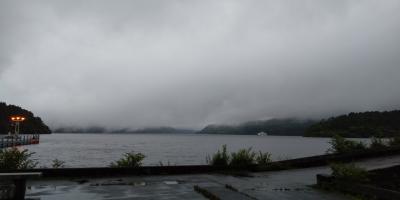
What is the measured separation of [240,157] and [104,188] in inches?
314

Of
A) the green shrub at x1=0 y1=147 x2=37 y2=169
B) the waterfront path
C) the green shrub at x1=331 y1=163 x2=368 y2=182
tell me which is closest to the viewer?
the waterfront path

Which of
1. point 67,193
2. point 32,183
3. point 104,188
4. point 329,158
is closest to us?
point 67,193

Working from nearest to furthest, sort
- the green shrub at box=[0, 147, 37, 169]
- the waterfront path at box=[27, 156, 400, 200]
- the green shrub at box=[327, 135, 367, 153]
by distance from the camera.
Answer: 1. the waterfront path at box=[27, 156, 400, 200]
2. the green shrub at box=[0, 147, 37, 169]
3. the green shrub at box=[327, 135, 367, 153]

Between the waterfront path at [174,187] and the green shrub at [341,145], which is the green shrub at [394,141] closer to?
the green shrub at [341,145]

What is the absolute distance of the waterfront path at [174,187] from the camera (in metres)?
11.0

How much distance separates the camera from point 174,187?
12742 mm

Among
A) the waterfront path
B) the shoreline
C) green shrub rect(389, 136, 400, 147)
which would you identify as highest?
green shrub rect(389, 136, 400, 147)

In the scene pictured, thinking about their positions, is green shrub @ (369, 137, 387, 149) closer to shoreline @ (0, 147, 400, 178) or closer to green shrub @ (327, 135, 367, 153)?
shoreline @ (0, 147, 400, 178)

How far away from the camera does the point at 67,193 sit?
37.8ft

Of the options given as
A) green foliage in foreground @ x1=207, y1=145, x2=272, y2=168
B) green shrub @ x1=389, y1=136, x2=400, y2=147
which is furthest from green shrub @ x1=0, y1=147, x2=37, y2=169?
green shrub @ x1=389, y1=136, x2=400, y2=147

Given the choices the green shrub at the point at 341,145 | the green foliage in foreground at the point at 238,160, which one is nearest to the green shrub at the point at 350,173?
the green foliage in foreground at the point at 238,160

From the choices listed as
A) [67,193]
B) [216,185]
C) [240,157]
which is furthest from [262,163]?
[67,193]

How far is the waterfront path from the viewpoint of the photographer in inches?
432

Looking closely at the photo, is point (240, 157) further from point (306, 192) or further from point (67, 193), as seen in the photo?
point (67, 193)
